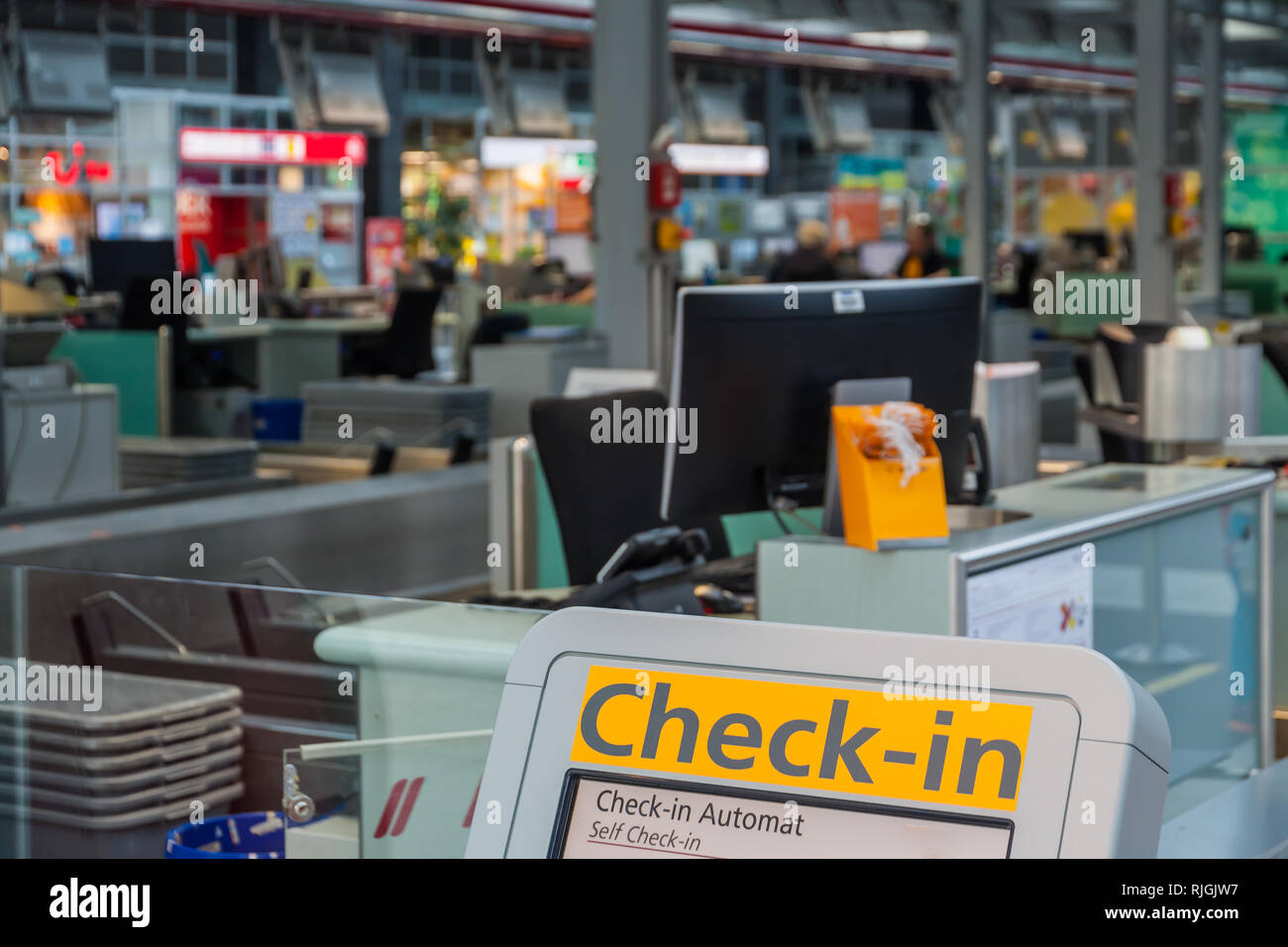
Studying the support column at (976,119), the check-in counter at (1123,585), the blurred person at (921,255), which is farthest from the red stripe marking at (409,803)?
the blurred person at (921,255)

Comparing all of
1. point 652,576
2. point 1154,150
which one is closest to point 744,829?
point 652,576

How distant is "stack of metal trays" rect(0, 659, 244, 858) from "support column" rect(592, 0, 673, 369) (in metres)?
4.82

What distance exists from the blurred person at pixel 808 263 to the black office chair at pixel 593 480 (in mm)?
8543

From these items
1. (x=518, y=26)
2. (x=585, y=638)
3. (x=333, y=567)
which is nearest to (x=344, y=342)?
(x=518, y=26)

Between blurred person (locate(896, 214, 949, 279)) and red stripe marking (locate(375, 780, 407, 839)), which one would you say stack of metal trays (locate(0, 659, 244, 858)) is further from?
blurred person (locate(896, 214, 949, 279))

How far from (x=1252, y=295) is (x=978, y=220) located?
4.68 metres

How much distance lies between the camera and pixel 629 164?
7.28 m

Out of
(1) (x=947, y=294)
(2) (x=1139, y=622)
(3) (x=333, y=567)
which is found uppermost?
(1) (x=947, y=294)

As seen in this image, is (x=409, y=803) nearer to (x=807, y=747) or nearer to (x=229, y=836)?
(x=229, y=836)

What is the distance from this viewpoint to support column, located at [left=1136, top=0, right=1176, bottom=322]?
11.0 meters

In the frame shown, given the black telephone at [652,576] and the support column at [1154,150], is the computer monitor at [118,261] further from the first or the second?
the black telephone at [652,576]

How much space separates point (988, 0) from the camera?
10.4 meters

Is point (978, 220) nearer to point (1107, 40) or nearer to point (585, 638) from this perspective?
point (1107, 40)

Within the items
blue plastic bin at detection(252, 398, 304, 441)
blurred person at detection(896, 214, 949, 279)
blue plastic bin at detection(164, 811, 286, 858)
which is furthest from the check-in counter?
blurred person at detection(896, 214, 949, 279)
